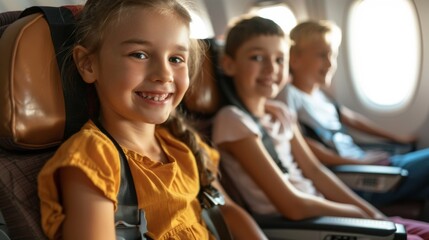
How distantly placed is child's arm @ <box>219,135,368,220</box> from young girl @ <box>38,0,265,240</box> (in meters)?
0.49

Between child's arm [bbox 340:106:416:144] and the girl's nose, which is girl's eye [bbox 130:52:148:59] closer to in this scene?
the girl's nose

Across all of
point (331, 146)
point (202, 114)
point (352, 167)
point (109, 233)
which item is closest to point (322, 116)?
point (331, 146)

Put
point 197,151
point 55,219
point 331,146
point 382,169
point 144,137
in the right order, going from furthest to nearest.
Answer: point 331,146, point 382,169, point 197,151, point 144,137, point 55,219

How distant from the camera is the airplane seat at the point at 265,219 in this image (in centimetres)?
179

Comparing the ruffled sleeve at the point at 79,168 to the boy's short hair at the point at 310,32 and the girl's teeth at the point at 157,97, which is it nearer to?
the girl's teeth at the point at 157,97

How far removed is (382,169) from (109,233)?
1970 millimetres

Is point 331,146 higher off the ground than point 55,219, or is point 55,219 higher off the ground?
point 55,219

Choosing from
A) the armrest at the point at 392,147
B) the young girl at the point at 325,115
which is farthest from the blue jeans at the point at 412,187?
the armrest at the point at 392,147

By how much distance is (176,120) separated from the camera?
1.72 m

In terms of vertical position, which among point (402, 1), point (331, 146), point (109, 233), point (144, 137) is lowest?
point (331, 146)

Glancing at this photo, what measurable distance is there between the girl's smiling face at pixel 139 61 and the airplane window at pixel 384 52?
290 cm

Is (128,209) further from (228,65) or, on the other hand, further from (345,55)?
(345,55)

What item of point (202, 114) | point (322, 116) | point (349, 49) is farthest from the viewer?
point (349, 49)

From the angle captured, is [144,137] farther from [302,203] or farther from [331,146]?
[331,146]
